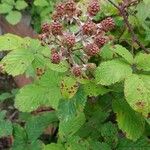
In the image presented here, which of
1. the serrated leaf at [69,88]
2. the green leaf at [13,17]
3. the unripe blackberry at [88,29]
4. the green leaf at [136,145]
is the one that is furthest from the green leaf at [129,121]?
the green leaf at [13,17]

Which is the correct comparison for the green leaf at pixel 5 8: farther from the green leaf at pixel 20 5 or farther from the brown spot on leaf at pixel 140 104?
the brown spot on leaf at pixel 140 104

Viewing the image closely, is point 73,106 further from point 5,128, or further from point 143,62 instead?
point 5,128

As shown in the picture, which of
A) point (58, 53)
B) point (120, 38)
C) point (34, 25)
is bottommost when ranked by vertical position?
point (34, 25)

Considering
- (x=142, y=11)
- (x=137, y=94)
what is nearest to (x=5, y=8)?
(x=142, y=11)

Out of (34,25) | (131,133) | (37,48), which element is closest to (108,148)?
(131,133)

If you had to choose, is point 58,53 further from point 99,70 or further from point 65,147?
point 65,147

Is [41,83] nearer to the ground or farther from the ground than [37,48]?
nearer to the ground
